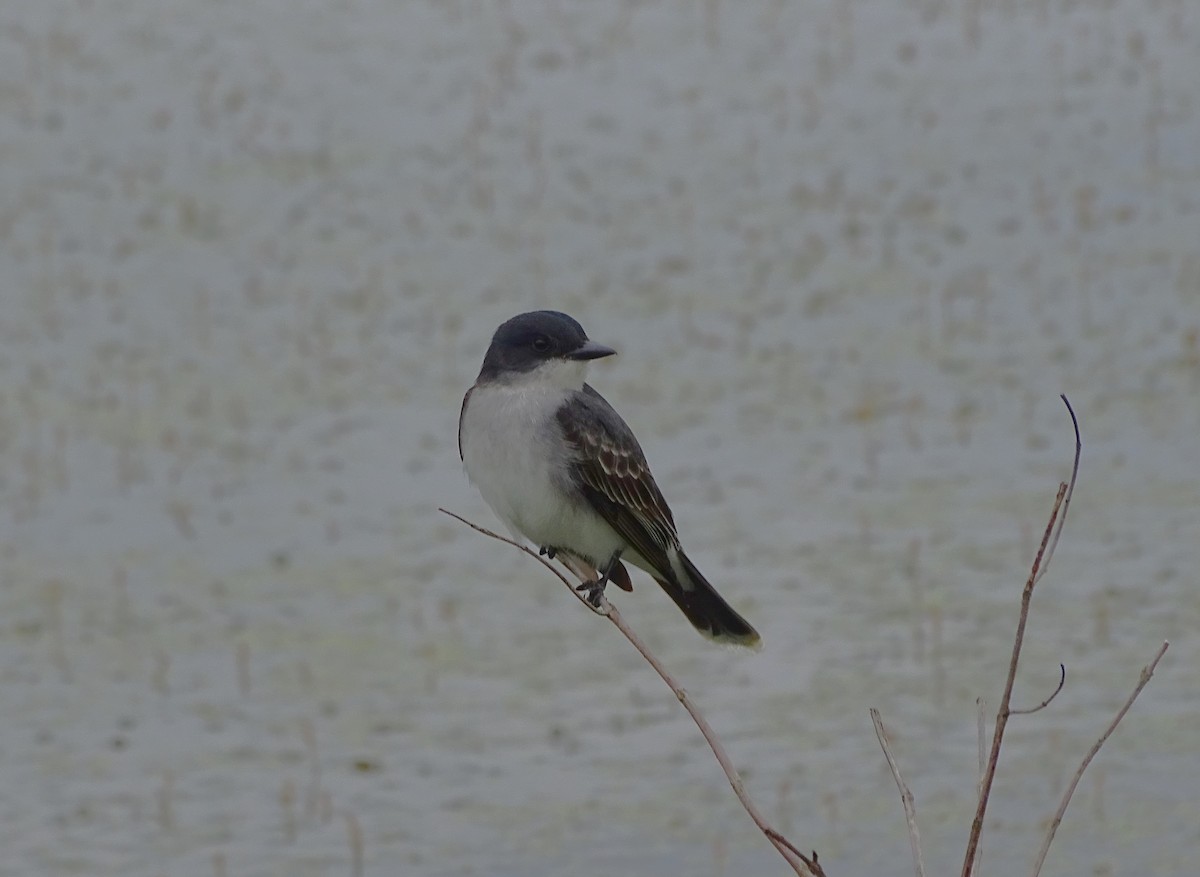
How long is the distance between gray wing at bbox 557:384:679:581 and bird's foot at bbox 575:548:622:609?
10 centimetres

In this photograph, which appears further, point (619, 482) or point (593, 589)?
point (619, 482)

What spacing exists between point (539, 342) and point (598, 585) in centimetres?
60

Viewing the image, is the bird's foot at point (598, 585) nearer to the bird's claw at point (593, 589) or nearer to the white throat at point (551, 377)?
the bird's claw at point (593, 589)

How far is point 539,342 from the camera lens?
14.9 ft

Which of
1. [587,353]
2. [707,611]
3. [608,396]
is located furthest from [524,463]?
[608,396]

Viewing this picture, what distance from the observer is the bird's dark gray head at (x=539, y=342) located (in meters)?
4.53

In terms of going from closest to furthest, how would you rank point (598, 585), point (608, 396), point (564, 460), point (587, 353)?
1. point (598, 585)
2. point (587, 353)
3. point (564, 460)
4. point (608, 396)

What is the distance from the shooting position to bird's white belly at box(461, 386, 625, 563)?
460 cm

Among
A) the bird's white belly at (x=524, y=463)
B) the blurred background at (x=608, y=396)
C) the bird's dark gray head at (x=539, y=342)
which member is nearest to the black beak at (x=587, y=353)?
the bird's dark gray head at (x=539, y=342)

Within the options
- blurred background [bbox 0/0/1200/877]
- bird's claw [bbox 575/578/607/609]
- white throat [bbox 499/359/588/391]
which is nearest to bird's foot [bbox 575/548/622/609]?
bird's claw [bbox 575/578/607/609]

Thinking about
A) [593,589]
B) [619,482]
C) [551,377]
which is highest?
[551,377]

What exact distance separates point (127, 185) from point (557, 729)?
27.3 ft

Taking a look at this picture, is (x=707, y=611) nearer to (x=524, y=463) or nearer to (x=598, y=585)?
(x=598, y=585)

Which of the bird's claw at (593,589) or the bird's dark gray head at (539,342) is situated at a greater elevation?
the bird's dark gray head at (539,342)
